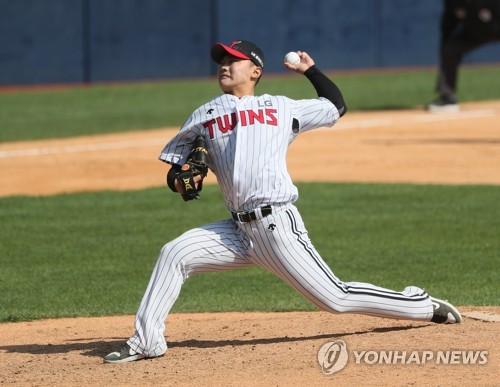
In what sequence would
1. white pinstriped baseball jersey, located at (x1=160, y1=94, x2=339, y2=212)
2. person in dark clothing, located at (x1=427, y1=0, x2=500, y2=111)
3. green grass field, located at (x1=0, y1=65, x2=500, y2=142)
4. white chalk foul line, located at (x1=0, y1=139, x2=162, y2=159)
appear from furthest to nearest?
→ person in dark clothing, located at (x1=427, y1=0, x2=500, y2=111) → green grass field, located at (x1=0, y1=65, x2=500, y2=142) → white chalk foul line, located at (x1=0, y1=139, x2=162, y2=159) → white pinstriped baseball jersey, located at (x1=160, y1=94, x2=339, y2=212)

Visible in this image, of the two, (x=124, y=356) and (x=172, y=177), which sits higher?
(x=172, y=177)

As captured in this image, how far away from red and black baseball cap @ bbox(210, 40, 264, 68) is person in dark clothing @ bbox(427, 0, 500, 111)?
13636 mm

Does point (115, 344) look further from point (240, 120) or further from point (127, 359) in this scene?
point (240, 120)

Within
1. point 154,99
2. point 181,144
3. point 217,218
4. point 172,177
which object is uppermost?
point 181,144

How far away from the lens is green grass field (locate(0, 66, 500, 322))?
732 centimetres

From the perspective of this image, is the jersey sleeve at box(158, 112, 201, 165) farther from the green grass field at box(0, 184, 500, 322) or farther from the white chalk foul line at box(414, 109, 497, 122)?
the white chalk foul line at box(414, 109, 497, 122)

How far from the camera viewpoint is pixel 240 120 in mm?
5398

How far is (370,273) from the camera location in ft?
25.7

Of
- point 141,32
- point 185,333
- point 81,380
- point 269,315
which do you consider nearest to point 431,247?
point 269,315

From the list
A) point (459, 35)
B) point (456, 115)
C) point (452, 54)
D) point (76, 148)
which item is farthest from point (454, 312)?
point (459, 35)

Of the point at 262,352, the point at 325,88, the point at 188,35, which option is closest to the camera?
the point at 262,352

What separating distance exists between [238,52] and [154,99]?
1642 centimetres

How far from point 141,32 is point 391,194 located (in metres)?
14.9

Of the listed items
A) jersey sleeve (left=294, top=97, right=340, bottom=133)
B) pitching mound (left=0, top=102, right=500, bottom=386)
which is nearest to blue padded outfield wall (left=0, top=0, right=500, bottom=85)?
pitching mound (left=0, top=102, right=500, bottom=386)
